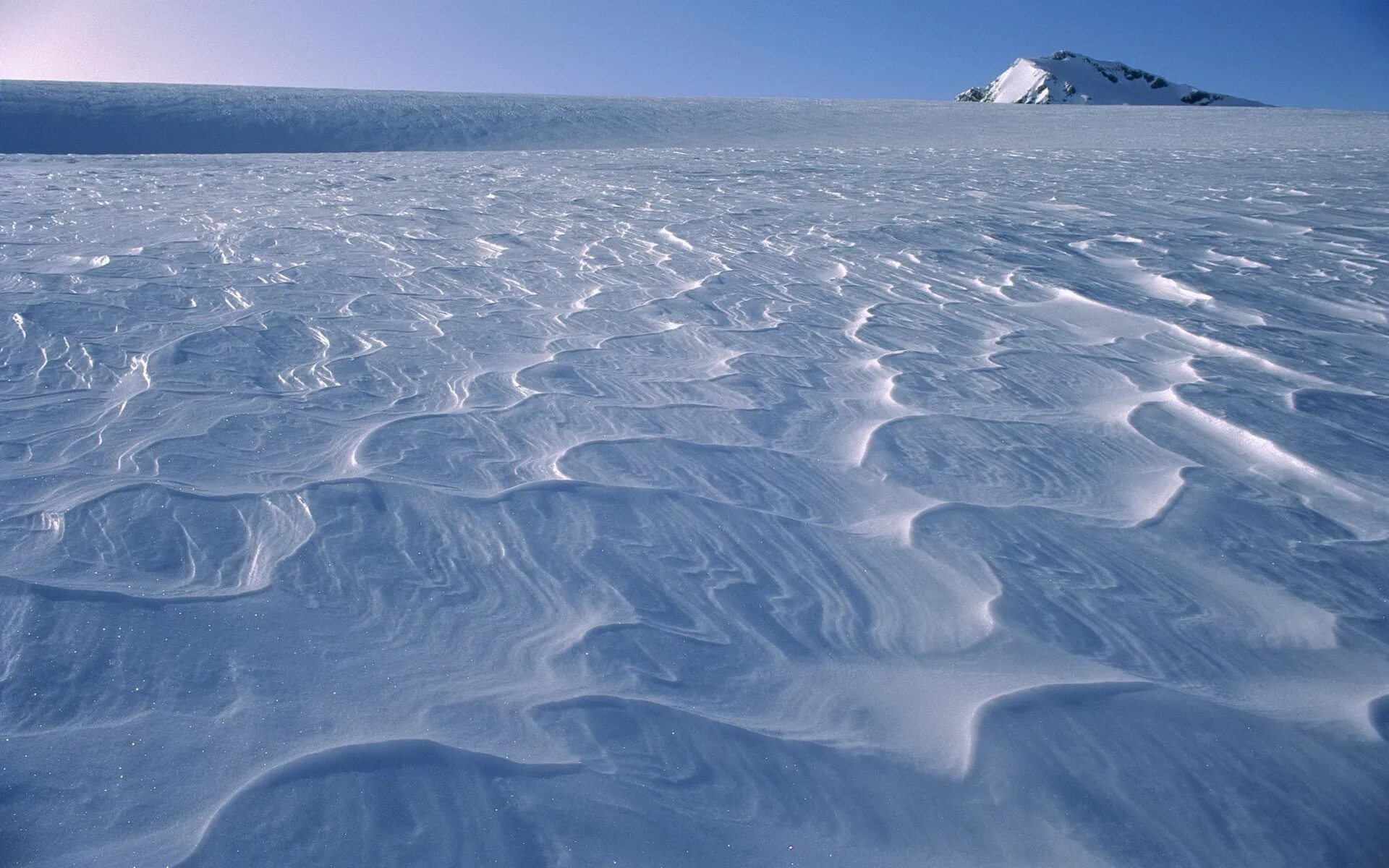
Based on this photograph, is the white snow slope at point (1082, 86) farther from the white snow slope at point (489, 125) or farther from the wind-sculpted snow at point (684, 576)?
the wind-sculpted snow at point (684, 576)

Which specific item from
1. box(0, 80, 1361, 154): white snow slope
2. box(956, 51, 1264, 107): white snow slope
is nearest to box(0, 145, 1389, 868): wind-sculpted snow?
box(0, 80, 1361, 154): white snow slope

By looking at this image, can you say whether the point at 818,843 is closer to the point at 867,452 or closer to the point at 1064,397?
the point at 867,452

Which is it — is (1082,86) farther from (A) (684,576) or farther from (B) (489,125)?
(A) (684,576)

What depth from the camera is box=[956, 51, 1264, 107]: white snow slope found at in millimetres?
46875

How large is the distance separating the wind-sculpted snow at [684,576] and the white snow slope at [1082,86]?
5053 centimetres

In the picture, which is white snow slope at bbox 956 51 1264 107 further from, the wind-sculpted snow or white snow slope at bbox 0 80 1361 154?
the wind-sculpted snow

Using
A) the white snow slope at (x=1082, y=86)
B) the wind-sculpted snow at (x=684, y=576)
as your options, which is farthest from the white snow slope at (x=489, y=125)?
the white snow slope at (x=1082, y=86)

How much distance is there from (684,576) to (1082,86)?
56.8 meters

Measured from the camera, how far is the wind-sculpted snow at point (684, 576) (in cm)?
88

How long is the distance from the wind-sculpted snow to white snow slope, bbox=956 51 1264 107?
166ft

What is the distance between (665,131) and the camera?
1280 cm

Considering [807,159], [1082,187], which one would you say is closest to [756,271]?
[1082,187]

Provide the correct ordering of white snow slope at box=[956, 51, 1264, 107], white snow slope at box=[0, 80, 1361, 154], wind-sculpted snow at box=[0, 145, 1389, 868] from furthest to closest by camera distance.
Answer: white snow slope at box=[956, 51, 1264, 107]
white snow slope at box=[0, 80, 1361, 154]
wind-sculpted snow at box=[0, 145, 1389, 868]

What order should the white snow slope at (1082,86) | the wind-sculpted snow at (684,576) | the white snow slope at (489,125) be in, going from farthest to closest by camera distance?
the white snow slope at (1082,86)
the white snow slope at (489,125)
the wind-sculpted snow at (684,576)
